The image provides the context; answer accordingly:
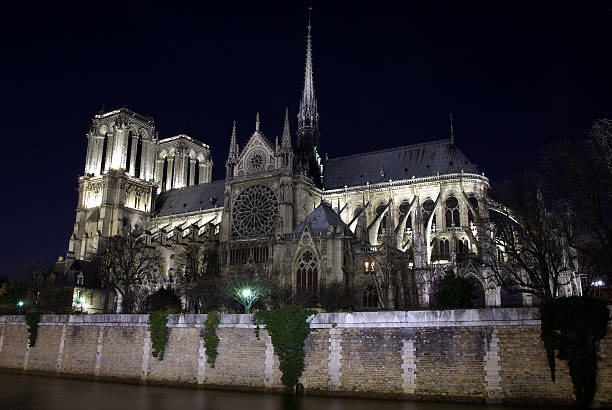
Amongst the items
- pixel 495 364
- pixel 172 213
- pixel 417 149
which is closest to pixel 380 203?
pixel 417 149

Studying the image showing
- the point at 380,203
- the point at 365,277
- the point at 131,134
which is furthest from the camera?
the point at 131,134

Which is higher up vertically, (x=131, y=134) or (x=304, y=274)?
(x=131, y=134)

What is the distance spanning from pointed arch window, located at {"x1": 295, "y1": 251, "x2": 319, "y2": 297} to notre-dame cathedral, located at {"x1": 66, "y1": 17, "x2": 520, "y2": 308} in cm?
8

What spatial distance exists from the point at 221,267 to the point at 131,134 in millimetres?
32004

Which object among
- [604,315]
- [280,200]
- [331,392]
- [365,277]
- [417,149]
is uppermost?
[417,149]

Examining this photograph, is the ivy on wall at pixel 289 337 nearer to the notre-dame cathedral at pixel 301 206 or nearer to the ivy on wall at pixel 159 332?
the ivy on wall at pixel 159 332

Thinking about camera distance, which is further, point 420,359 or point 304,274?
point 304,274

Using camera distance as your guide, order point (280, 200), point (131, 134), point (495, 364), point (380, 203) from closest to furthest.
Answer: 1. point (495, 364)
2. point (280, 200)
3. point (380, 203)
4. point (131, 134)

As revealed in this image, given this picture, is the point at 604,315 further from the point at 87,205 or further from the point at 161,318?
the point at 87,205

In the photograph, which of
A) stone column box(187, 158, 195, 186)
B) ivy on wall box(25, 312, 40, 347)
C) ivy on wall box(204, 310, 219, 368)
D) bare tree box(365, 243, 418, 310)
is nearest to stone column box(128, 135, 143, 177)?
stone column box(187, 158, 195, 186)

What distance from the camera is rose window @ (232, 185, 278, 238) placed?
5328 centimetres

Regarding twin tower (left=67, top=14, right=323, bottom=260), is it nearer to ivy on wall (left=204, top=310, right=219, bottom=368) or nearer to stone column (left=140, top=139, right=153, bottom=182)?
stone column (left=140, top=139, right=153, bottom=182)

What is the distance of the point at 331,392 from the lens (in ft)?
76.0

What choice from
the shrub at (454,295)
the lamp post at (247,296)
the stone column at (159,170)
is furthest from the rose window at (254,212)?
the stone column at (159,170)
